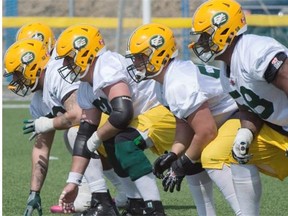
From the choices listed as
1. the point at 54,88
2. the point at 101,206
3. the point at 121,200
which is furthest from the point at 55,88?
the point at 121,200

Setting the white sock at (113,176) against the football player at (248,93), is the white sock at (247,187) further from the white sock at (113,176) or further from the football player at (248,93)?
the white sock at (113,176)

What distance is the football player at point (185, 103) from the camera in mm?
5617

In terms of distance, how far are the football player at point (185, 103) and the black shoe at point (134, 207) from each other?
24.8 inches

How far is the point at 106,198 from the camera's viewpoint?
663cm

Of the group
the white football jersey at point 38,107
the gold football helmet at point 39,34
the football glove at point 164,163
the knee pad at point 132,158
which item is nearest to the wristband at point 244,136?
the football glove at point 164,163

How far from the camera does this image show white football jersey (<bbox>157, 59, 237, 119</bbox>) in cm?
562

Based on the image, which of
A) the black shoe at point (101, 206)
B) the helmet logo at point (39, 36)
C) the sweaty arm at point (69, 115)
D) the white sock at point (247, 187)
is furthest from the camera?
the helmet logo at point (39, 36)

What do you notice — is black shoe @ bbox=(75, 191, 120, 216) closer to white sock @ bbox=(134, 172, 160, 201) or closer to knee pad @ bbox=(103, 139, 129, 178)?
knee pad @ bbox=(103, 139, 129, 178)

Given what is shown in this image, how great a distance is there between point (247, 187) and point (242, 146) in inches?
10.7

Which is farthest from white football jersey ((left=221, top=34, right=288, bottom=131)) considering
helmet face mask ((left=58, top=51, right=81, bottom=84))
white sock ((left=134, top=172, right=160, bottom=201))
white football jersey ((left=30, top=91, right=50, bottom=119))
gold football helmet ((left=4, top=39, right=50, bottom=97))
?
white football jersey ((left=30, top=91, right=50, bottom=119))

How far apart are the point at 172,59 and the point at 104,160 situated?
129 cm

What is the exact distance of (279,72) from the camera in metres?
5.04

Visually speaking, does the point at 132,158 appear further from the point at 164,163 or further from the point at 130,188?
the point at 130,188

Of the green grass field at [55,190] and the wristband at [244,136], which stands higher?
the wristband at [244,136]
